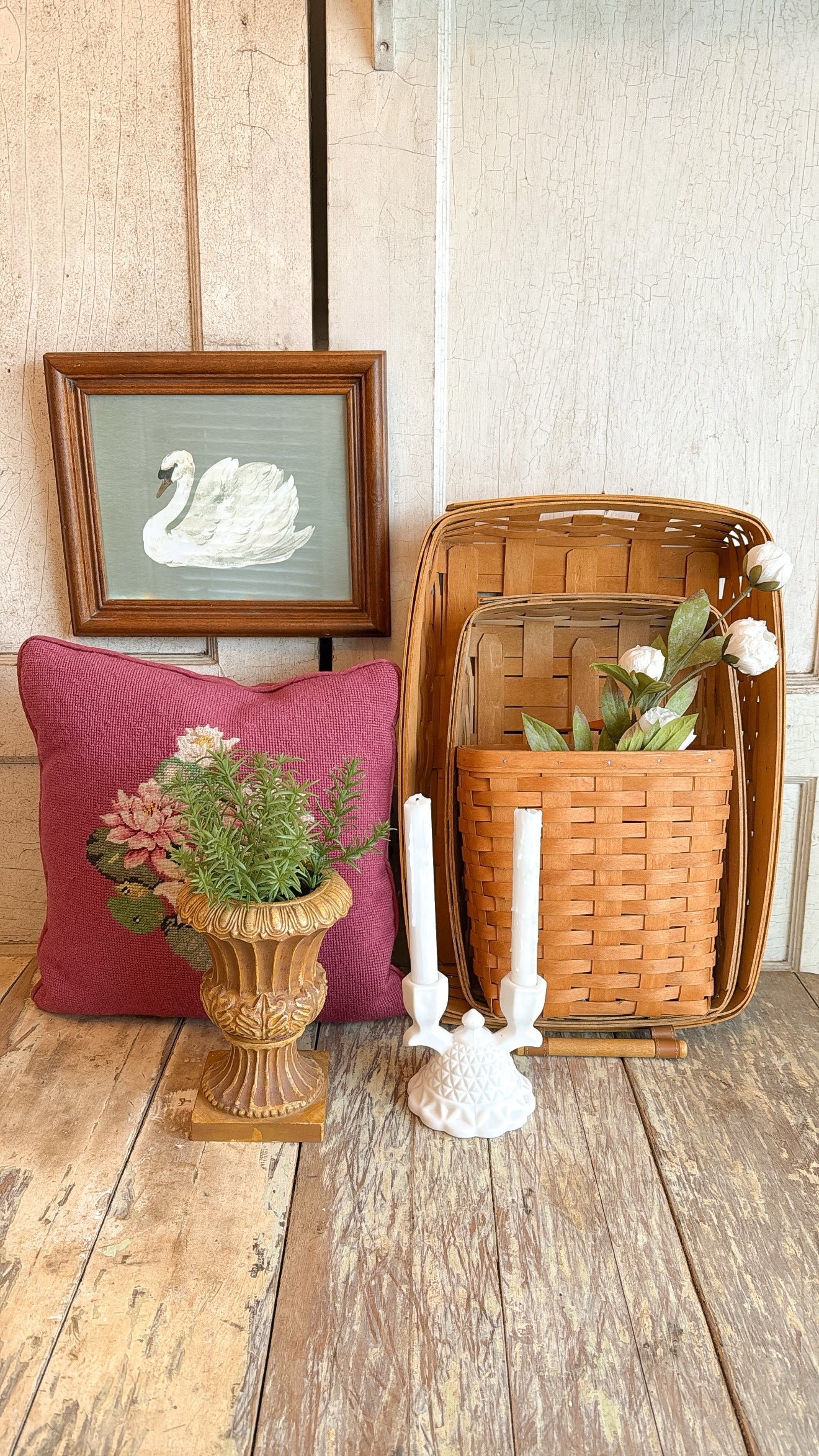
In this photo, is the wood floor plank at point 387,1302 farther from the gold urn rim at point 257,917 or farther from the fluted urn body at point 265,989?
the gold urn rim at point 257,917

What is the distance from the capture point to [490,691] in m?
1.14

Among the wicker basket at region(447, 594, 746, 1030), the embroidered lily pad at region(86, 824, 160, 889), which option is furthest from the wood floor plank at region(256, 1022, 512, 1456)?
the embroidered lily pad at region(86, 824, 160, 889)

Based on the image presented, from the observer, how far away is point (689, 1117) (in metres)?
0.92

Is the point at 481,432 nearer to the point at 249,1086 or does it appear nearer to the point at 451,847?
the point at 451,847

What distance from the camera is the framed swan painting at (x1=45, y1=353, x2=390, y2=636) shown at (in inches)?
43.4

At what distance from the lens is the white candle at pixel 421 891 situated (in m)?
0.86

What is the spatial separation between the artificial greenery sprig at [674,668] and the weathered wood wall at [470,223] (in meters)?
0.22

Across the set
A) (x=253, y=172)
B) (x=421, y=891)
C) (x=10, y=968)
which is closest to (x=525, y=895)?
(x=421, y=891)

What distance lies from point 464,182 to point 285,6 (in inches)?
10.4

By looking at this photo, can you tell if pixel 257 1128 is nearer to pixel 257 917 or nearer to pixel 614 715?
pixel 257 917

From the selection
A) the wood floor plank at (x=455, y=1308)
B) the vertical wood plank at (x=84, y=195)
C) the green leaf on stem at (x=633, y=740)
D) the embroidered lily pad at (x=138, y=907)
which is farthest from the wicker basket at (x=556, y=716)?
the vertical wood plank at (x=84, y=195)

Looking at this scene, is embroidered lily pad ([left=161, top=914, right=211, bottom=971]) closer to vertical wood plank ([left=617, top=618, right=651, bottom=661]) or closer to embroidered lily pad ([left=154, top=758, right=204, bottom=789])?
embroidered lily pad ([left=154, top=758, right=204, bottom=789])

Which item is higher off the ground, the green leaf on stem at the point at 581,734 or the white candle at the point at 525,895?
the green leaf on stem at the point at 581,734

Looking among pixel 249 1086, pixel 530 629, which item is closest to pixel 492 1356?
pixel 249 1086
